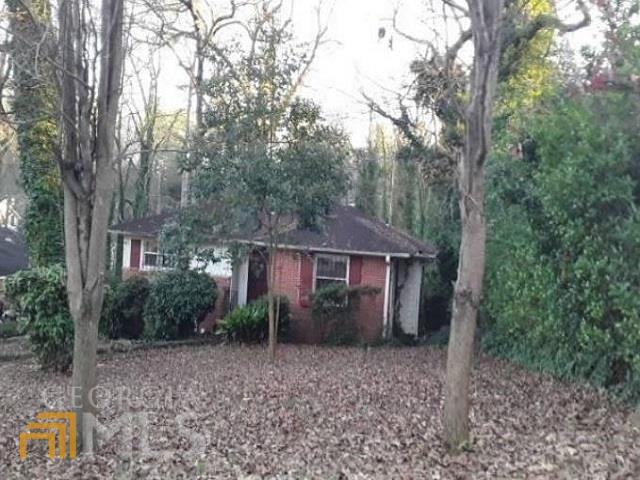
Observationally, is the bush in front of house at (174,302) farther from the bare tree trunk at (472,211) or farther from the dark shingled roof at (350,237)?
the bare tree trunk at (472,211)

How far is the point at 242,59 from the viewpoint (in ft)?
45.6

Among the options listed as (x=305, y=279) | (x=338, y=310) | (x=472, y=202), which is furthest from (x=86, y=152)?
(x=305, y=279)

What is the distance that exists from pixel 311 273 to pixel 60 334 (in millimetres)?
8130

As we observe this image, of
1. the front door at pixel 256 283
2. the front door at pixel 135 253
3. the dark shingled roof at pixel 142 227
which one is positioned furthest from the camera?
the front door at pixel 135 253

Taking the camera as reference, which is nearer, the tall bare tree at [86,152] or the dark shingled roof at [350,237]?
the tall bare tree at [86,152]

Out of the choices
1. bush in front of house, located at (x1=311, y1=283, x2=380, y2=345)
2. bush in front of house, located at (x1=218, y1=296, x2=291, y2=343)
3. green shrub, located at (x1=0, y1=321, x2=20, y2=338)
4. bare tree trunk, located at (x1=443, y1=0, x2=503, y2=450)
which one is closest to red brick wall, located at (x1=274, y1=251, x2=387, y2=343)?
bush in front of house, located at (x1=311, y1=283, x2=380, y2=345)

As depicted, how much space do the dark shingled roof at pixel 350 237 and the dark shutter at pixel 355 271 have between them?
0.41 meters

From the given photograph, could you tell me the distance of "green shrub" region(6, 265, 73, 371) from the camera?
12.3 meters

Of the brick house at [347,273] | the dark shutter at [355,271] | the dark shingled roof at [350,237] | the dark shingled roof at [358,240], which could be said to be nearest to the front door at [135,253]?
the dark shingled roof at [350,237]

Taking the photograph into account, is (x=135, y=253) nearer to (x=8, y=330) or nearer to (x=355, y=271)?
(x=8, y=330)

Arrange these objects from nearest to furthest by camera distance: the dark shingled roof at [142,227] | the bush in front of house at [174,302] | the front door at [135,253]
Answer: the bush in front of house at [174,302]
the dark shingled roof at [142,227]
the front door at [135,253]

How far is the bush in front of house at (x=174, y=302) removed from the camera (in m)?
17.4

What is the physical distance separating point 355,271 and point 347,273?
248mm

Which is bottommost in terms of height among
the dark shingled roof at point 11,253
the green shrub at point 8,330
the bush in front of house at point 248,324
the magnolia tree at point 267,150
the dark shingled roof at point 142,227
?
the green shrub at point 8,330
